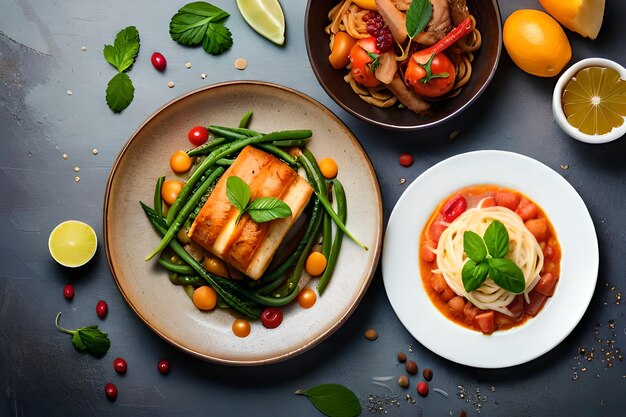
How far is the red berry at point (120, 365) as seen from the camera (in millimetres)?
4398

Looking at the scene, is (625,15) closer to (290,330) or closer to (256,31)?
(256,31)

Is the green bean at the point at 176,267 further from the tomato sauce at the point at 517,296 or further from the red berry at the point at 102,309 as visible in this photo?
the tomato sauce at the point at 517,296

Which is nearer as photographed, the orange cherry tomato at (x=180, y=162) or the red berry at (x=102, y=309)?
the orange cherry tomato at (x=180, y=162)

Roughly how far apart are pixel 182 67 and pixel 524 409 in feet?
10.6

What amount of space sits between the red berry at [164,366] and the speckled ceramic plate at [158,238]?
0.32m

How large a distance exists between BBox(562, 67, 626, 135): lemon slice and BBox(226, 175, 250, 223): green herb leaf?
208 centimetres

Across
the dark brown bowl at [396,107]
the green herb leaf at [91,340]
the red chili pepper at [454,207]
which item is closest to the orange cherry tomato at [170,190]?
the green herb leaf at [91,340]

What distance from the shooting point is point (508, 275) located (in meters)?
3.78

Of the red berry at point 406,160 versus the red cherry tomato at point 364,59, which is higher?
the red cherry tomato at point 364,59

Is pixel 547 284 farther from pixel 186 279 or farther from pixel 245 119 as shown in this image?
pixel 186 279

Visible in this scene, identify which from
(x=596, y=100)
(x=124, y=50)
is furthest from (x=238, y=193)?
(x=596, y=100)

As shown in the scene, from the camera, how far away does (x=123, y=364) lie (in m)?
4.40

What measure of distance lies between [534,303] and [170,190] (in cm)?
243

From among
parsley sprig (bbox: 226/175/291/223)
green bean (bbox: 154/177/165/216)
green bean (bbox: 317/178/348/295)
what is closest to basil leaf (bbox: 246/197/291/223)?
parsley sprig (bbox: 226/175/291/223)
